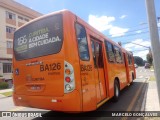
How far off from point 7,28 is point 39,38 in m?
33.9

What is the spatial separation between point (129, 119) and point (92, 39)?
288 cm

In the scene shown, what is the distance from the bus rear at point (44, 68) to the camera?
17.8ft

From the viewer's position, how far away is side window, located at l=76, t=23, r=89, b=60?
5.92 meters

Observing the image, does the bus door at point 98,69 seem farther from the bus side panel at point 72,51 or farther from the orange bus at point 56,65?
the bus side panel at point 72,51

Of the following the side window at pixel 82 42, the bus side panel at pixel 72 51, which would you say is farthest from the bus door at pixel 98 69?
the bus side panel at pixel 72 51

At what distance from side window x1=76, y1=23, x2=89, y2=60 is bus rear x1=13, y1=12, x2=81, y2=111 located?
0.48 m

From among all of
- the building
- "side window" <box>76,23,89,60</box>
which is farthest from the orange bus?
the building

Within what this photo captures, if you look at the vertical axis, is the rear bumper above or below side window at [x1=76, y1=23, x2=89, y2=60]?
below

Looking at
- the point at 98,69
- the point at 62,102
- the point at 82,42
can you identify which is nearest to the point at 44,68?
the point at 62,102

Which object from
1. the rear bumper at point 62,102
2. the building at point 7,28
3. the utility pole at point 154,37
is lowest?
the rear bumper at point 62,102

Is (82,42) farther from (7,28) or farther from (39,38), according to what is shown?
(7,28)

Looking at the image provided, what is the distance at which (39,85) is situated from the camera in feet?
19.6

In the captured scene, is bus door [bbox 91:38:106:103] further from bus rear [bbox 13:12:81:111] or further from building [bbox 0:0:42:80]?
building [bbox 0:0:42:80]

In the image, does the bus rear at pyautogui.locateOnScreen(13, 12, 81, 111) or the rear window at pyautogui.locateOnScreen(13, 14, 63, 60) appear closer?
the bus rear at pyautogui.locateOnScreen(13, 12, 81, 111)
